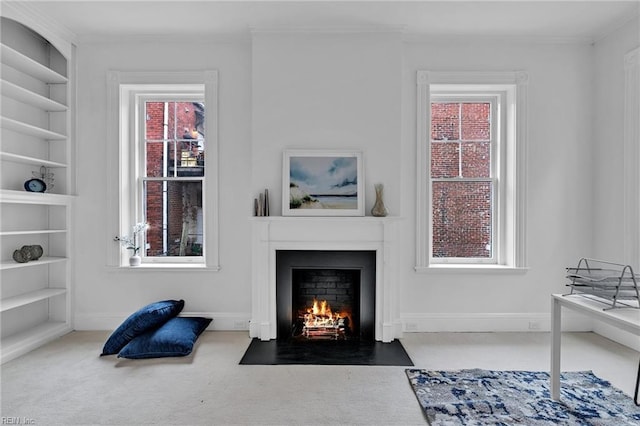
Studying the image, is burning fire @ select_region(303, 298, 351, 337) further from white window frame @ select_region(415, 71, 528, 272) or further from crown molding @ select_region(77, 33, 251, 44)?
crown molding @ select_region(77, 33, 251, 44)

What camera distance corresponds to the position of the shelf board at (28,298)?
2.99m

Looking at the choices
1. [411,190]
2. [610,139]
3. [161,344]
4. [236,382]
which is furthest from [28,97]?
[610,139]

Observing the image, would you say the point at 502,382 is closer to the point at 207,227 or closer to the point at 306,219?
the point at 306,219

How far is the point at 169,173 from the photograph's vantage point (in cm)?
388

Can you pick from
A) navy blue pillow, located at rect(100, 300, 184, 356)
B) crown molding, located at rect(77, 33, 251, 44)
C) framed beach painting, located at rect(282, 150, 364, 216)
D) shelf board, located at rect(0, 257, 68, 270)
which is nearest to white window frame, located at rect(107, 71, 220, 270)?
crown molding, located at rect(77, 33, 251, 44)

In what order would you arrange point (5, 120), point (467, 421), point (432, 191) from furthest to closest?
point (432, 191)
point (5, 120)
point (467, 421)

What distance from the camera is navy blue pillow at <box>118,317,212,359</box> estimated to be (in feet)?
9.72

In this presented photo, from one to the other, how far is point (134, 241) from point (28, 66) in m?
1.81

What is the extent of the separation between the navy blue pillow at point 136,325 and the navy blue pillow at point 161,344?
5cm

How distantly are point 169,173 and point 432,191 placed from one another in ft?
9.10

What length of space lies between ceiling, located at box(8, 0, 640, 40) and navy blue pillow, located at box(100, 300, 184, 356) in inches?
103

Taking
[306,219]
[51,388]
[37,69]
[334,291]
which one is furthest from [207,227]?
[37,69]

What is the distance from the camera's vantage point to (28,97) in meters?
3.25

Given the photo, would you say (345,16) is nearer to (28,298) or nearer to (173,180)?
(173,180)
